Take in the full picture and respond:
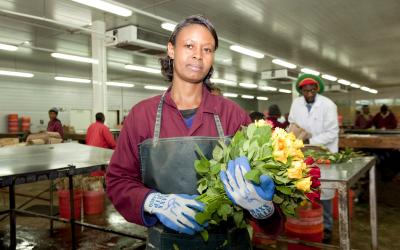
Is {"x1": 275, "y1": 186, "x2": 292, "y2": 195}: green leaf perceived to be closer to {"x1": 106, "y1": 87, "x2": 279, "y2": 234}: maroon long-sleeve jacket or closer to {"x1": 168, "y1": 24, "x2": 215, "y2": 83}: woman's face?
{"x1": 106, "y1": 87, "x2": 279, "y2": 234}: maroon long-sleeve jacket

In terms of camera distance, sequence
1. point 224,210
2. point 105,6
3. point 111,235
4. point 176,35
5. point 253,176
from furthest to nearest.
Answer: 1. point 105,6
2. point 111,235
3. point 176,35
4. point 224,210
5. point 253,176

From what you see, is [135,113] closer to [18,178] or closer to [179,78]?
[179,78]

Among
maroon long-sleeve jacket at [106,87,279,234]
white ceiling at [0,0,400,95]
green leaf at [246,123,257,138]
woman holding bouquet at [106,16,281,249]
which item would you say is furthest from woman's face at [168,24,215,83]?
white ceiling at [0,0,400,95]

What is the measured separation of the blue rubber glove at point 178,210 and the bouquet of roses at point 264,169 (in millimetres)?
36

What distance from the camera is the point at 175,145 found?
1260 mm

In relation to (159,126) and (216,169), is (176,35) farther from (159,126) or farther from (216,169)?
(216,169)

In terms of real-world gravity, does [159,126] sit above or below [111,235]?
above

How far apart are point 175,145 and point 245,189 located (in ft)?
1.21

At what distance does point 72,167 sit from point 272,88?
64.4 feet

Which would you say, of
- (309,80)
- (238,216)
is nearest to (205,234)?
(238,216)

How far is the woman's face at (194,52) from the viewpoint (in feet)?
4.29

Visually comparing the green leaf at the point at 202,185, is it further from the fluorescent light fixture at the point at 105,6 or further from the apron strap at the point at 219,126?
the fluorescent light fixture at the point at 105,6

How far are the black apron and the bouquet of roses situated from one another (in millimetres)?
108

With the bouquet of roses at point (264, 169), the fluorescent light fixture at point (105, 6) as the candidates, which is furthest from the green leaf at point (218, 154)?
the fluorescent light fixture at point (105, 6)
